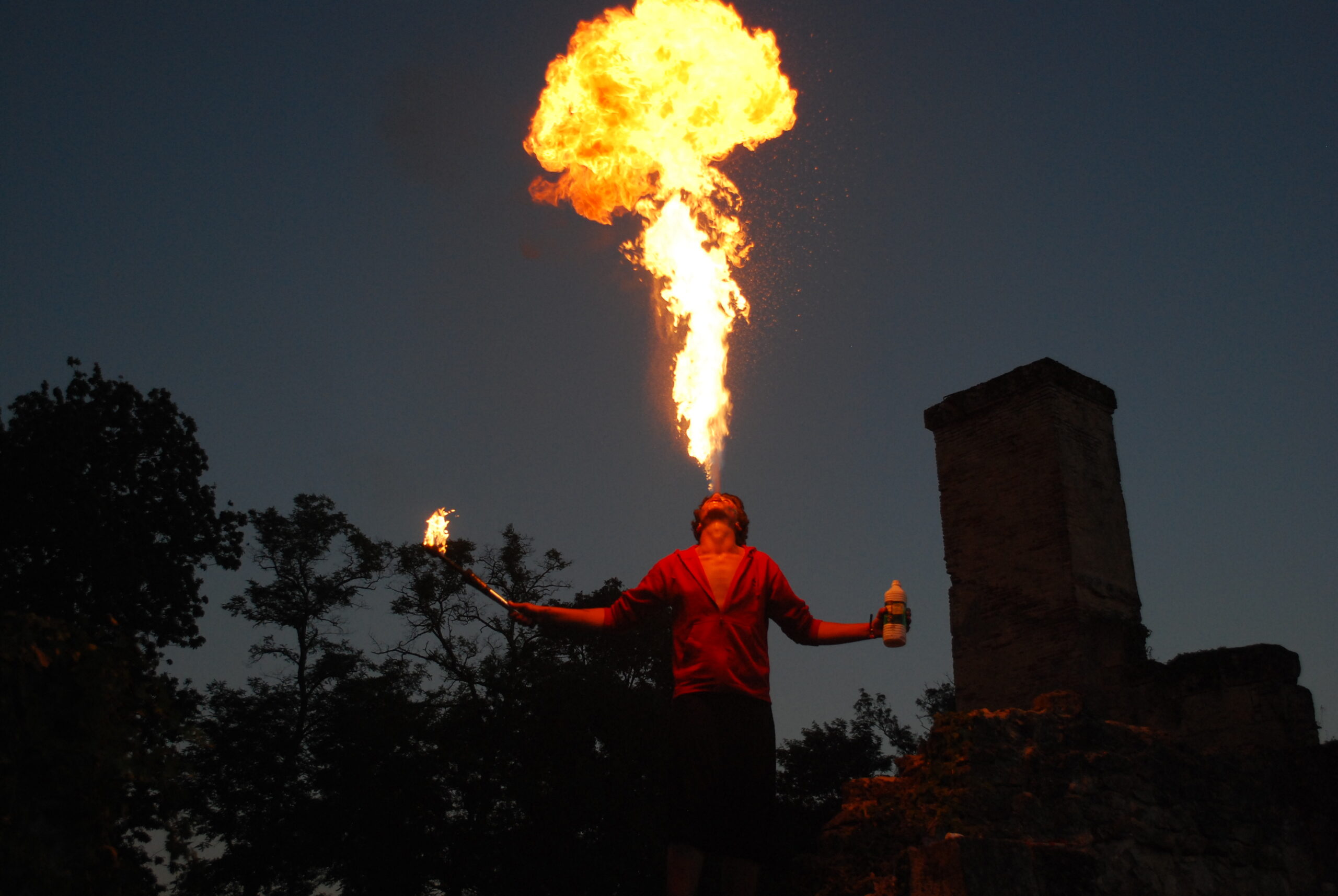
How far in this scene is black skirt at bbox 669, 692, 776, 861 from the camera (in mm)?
4465

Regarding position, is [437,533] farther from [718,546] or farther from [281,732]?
[281,732]

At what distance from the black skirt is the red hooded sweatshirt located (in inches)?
3.3

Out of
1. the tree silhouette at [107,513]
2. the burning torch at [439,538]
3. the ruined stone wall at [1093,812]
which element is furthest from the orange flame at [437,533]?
the tree silhouette at [107,513]

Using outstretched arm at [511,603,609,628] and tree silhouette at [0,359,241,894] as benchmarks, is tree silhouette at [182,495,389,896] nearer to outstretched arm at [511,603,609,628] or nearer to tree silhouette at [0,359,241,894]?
A: tree silhouette at [0,359,241,894]

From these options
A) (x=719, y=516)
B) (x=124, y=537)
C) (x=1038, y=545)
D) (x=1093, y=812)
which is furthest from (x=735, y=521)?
(x=124, y=537)

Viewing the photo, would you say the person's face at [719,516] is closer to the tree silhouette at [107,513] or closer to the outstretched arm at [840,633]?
the outstretched arm at [840,633]

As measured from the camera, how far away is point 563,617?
17.0 ft

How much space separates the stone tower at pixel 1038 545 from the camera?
397 inches

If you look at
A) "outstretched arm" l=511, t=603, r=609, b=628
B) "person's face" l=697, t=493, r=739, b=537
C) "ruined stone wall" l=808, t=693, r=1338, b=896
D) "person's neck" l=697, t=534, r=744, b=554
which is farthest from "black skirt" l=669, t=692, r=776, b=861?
"ruined stone wall" l=808, t=693, r=1338, b=896

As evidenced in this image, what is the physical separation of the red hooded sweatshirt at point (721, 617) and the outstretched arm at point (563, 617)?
0.20 ft

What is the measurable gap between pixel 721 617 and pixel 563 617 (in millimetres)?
800

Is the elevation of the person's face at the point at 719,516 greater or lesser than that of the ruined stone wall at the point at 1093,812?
greater

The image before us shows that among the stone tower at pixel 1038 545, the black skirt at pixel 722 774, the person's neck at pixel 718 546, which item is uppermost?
the stone tower at pixel 1038 545

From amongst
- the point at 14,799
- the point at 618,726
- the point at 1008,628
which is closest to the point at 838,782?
the point at 618,726
